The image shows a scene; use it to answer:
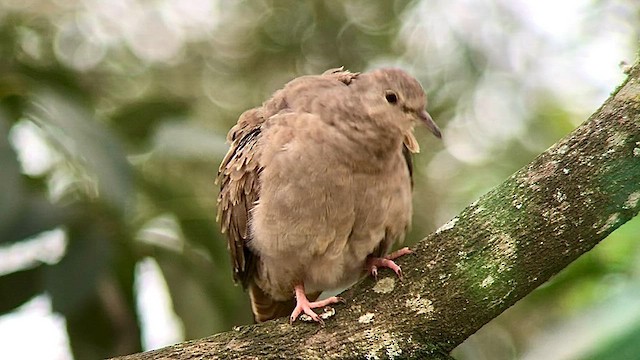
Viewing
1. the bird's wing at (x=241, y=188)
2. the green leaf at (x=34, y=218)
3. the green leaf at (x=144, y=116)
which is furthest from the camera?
the green leaf at (x=144, y=116)

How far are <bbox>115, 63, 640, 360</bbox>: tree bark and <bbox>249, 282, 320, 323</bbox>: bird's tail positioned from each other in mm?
725

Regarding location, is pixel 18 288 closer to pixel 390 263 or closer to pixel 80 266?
pixel 80 266

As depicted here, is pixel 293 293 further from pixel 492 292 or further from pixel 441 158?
pixel 441 158

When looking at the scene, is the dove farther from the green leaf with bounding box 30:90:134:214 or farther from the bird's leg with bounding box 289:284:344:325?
the green leaf with bounding box 30:90:134:214

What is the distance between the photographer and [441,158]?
3.86m

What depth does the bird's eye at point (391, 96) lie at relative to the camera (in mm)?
2264

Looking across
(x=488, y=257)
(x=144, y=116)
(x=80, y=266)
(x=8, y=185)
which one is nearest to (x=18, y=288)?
(x=80, y=266)

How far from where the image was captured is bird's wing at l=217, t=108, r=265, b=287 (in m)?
2.38

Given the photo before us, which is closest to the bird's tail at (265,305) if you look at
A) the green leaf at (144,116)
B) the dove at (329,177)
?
the dove at (329,177)

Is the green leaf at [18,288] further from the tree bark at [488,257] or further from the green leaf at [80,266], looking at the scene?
the tree bark at [488,257]

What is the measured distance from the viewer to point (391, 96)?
7.44ft

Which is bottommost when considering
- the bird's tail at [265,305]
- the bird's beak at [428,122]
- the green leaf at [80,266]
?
the bird's tail at [265,305]

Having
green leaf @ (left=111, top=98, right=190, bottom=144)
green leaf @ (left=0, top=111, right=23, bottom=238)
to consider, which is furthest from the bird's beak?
green leaf @ (left=0, top=111, right=23, bottom=238)

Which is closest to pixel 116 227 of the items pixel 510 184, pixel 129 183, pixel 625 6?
pixel 129 183
